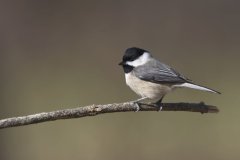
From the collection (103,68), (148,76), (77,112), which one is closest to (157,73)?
(148,76)

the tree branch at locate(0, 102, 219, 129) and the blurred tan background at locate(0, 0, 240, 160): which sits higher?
the tree branch at locate(0, 102, 219, 129)

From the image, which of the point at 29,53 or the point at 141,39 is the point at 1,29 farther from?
the point at 141,39

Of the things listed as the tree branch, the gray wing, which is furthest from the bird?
the tree branch

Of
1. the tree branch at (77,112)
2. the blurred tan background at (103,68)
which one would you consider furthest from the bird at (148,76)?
the blurred tan background at (103,68)

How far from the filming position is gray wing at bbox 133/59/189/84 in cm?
181

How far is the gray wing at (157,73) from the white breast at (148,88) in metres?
0.01

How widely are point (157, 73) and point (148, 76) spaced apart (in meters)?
0.03

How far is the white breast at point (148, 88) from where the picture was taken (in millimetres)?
1824

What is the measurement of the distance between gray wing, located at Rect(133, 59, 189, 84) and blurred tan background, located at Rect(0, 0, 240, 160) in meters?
1.33

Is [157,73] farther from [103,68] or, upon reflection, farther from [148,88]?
[103,68]

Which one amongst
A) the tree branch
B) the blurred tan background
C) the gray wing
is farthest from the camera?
the blurred tan background

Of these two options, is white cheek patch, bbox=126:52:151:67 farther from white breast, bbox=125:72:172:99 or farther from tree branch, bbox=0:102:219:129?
tree branch, bbox=0:102:219:129

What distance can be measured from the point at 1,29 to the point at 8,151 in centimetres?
70

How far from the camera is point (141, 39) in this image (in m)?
3.29
